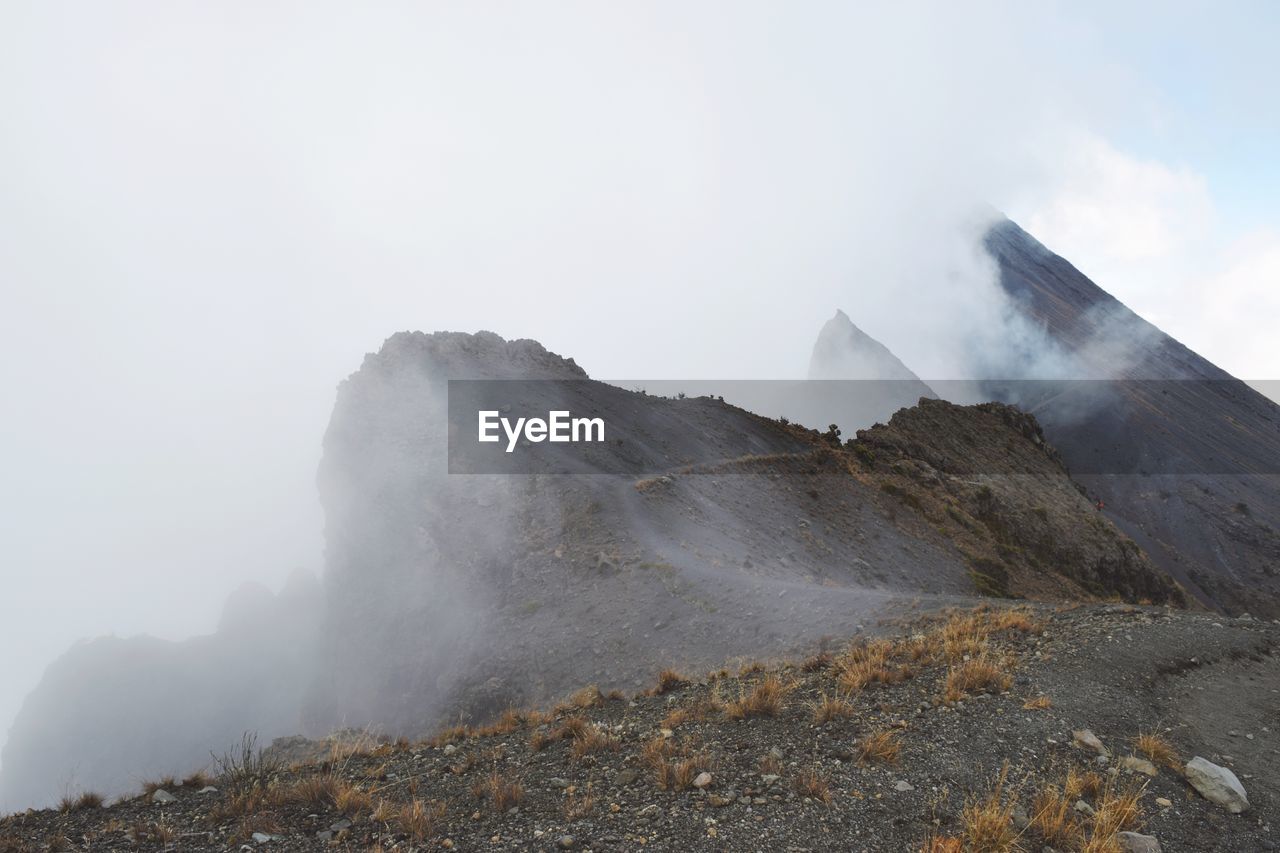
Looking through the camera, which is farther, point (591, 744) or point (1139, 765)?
point (591, 744)

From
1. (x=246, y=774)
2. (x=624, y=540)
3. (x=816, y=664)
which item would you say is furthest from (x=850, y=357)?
(x=246, y=774)

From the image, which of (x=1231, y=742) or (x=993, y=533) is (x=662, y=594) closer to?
(x=1231, y=742)

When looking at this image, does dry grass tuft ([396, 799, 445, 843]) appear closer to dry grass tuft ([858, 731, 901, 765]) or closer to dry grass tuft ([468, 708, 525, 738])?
dry grass tuft ([468, 708, 525, 738])

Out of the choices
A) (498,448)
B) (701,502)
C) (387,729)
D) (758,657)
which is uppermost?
(498,448)

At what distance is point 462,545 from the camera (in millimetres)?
26750

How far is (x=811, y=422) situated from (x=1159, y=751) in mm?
78769

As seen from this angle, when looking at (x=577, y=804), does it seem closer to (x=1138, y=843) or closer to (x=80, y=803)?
(x=1138, y=843)

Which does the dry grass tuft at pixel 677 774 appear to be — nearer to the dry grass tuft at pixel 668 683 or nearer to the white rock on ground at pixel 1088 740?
the dry grass tuft at pixel 668 683

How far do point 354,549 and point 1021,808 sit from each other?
1207 inches

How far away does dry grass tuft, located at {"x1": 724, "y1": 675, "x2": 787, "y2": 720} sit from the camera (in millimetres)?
9711

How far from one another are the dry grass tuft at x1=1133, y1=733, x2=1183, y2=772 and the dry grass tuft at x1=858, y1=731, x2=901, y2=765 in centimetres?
304

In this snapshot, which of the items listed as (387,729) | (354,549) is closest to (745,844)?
(387,729)

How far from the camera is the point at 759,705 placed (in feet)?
32.0

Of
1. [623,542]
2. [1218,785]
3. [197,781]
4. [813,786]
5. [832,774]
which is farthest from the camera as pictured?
[623,542]
